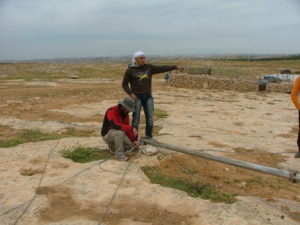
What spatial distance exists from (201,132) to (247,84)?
1214 centimetres

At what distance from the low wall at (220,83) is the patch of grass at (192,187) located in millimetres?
15100

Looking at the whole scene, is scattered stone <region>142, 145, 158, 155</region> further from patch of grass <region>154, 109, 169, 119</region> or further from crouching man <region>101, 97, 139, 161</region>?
Result: patch of grass <region>154, 109, 169, 119</region>

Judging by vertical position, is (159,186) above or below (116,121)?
below

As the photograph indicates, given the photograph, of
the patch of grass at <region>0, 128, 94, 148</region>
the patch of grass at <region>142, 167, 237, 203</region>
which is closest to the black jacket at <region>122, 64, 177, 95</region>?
the patch of grass at <region>142, 167, 237, 203</region>

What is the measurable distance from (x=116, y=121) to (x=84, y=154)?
3.09ft

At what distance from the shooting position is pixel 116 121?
505 centimetres

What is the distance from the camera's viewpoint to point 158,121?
8.69 metres

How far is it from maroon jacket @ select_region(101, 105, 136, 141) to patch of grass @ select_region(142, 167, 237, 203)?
81 cm

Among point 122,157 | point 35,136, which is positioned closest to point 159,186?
point 122,157

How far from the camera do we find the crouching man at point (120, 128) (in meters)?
4.98

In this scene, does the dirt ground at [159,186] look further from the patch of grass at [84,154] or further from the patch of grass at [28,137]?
the patch of grass at [28,137]

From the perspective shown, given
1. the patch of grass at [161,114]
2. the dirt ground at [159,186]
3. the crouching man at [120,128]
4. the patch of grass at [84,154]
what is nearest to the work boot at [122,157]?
the crouching man at [120,128]

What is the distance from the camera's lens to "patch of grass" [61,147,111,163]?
525 cm

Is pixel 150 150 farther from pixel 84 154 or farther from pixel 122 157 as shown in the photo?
pixel 84 154
